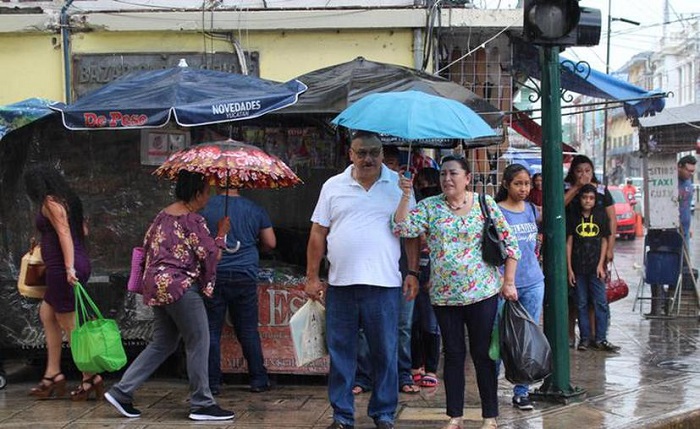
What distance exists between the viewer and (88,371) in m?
6.86

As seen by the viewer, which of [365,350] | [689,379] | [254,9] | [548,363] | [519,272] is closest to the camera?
[548,363]

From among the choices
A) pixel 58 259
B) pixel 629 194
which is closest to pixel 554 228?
pixel 58 259

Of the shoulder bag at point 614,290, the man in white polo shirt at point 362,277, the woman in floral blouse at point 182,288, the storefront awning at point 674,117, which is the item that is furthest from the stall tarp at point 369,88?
the storefront awning at point 674,117

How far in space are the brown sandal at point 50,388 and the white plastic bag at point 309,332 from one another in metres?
2.06

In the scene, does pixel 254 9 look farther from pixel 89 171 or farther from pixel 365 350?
pixel 365 350

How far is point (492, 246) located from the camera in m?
5.90

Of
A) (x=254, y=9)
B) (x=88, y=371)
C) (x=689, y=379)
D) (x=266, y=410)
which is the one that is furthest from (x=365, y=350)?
(x=254, y=9)

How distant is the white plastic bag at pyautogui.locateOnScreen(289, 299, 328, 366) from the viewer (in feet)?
20.5

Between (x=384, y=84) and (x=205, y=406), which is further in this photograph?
(x=384, y=84)

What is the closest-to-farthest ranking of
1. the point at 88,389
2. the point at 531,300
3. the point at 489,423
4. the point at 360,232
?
the point at 360,232, the point at 489,423, the point at 531,300, the point at 88,389

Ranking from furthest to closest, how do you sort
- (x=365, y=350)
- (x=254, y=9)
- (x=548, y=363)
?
(x=254, y=9)
(x=365, y=350)
(x=548, y=363)

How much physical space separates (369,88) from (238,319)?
2124 mm

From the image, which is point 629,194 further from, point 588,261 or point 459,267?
point 459,267

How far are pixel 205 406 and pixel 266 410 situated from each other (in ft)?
1.76
